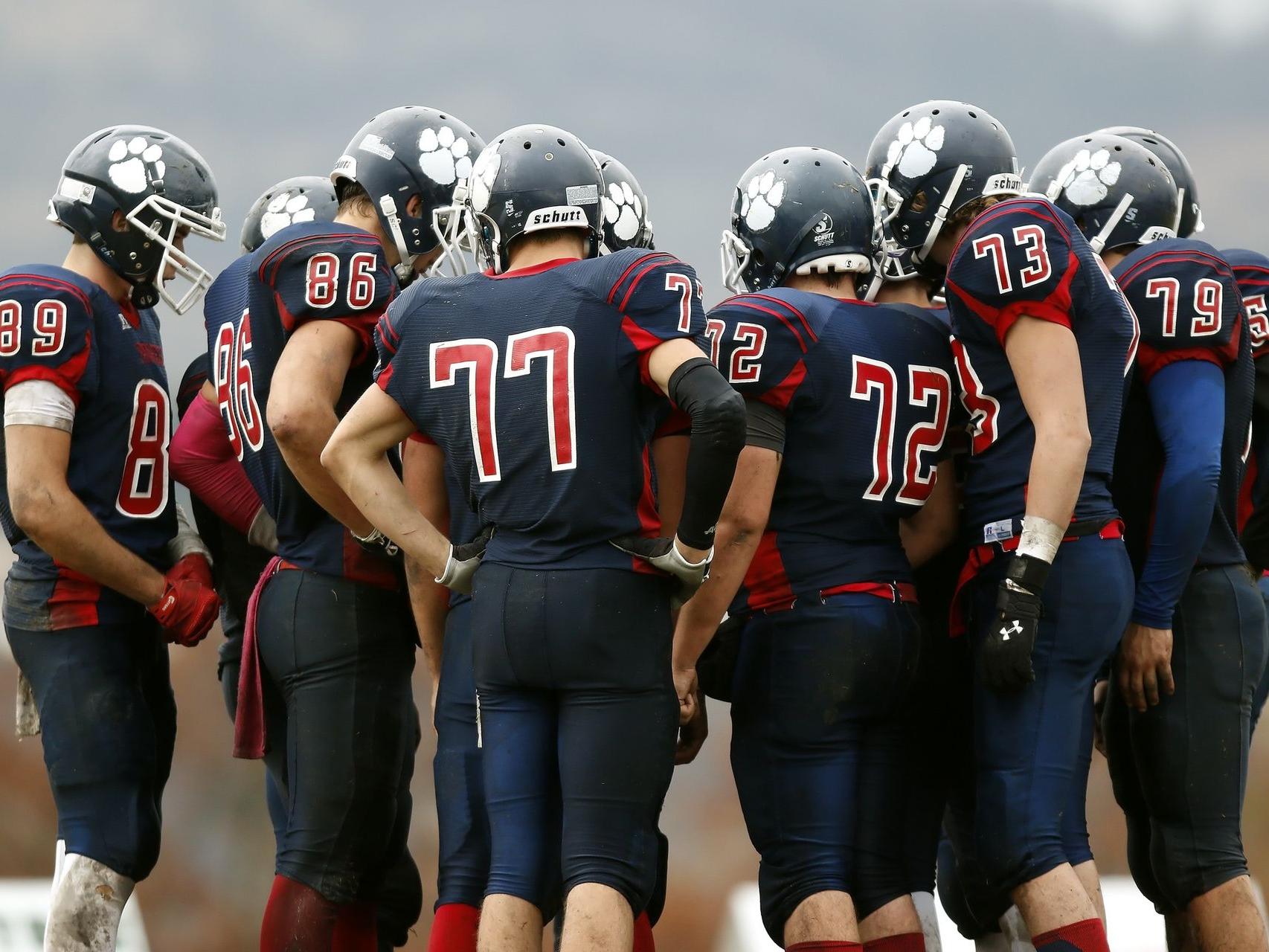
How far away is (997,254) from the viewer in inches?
146

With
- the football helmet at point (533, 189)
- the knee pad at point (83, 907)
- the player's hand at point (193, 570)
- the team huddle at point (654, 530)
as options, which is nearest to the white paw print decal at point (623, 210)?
the team huddle at point (654, 530)

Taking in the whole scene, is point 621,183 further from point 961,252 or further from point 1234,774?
point 1234,774

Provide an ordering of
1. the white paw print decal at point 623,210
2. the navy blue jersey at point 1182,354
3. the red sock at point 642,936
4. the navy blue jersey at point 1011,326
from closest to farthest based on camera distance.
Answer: the navy blue jersey at point 1011,326 < the red sock at point 642,936 < the navy blue jersey at point 1182,354 < the white paw print decal at point 623,210

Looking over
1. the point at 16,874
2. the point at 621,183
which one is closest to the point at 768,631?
the point at 621,183

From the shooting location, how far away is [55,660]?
14.1 feet

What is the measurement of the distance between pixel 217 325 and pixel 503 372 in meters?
1.27

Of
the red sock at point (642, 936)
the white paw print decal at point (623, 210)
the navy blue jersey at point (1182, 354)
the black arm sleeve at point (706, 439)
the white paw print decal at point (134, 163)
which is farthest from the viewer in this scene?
the white paw print decal at point (623, 210)

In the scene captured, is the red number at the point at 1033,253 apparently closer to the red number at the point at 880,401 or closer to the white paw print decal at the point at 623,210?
the red number at the point at 880,401

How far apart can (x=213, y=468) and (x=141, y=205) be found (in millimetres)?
804

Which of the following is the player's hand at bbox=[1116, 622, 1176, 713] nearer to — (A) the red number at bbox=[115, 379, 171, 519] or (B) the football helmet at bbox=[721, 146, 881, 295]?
(B) the football helmet at bbox=[721, 146, 881, 295]

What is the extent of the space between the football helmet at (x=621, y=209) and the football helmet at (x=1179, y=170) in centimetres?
143

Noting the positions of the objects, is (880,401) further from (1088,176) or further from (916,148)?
(1088,176)

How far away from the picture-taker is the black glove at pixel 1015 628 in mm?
3582

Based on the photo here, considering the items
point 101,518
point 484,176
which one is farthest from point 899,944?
point 101,518
